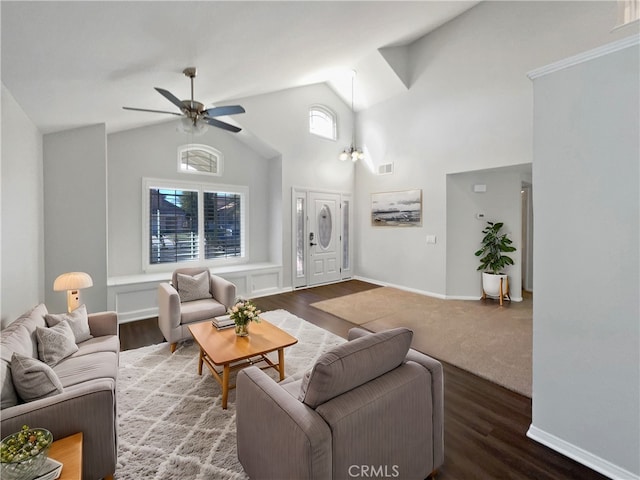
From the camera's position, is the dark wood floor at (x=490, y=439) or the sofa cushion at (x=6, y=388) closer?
the sofa cushion at (x=6, y=388)

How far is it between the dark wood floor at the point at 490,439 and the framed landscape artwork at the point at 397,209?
11.9 ft

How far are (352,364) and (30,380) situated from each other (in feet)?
5.73

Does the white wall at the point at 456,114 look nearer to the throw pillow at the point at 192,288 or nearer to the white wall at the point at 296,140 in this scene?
the white wall at the point at 296,140

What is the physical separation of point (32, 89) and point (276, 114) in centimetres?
405

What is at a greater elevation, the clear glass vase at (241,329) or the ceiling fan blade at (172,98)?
the ceiling fan blade at (172,98)

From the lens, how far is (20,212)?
2941 millimetres

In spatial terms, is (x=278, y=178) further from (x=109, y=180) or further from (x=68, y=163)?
(x=68, y=163)

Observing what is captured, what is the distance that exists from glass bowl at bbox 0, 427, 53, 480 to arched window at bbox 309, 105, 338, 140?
6.44 m

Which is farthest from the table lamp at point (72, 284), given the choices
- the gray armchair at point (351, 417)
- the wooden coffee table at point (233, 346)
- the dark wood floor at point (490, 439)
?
the dark wood floor at point (490, 439)

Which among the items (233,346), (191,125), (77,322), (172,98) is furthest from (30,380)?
(191,125)

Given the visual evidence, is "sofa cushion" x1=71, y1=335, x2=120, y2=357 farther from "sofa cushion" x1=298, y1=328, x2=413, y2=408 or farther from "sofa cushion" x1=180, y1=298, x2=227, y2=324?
"sofa cushion" x1=298, y1=328, x2=413, y2=408

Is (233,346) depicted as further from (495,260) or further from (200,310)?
(495,260)

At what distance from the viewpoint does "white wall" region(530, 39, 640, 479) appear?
170 cm

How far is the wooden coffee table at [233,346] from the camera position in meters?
2.46
